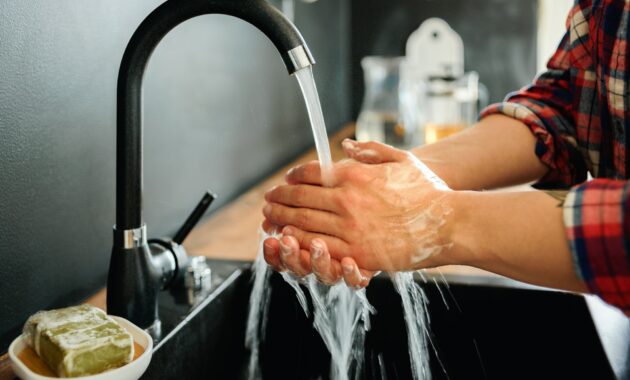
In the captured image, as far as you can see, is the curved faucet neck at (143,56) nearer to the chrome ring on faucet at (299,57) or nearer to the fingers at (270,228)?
the chrome ring on faucet at (299,57)

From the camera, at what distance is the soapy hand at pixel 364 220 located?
0.86m

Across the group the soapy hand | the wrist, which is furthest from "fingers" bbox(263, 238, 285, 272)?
the wrist

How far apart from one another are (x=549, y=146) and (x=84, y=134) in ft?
2.50

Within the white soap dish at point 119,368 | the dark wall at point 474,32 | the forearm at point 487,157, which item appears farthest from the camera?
the dark wall at point 474,32

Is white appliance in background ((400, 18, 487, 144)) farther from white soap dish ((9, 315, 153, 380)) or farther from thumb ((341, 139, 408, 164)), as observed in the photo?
white soap dish ((9, 315, 153, 380))

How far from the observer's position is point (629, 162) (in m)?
1.02

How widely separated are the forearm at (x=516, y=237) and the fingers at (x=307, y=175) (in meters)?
0.22

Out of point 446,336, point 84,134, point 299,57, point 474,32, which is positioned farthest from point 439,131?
point 299,57

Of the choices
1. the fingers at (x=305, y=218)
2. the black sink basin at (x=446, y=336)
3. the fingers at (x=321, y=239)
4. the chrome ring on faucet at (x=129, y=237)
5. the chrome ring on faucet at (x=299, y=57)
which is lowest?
the black sink basin at (x=446, y=336)

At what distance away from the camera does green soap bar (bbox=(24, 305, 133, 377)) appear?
670mm

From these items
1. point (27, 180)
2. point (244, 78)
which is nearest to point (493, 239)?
point (27, 180)

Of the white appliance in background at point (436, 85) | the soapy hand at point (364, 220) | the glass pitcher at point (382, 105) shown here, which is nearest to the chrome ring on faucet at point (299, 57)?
the soapy hand at point (364, 220)

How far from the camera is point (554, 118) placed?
1.16 meters

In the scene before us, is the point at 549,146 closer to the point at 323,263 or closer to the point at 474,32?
the point at 323,263
